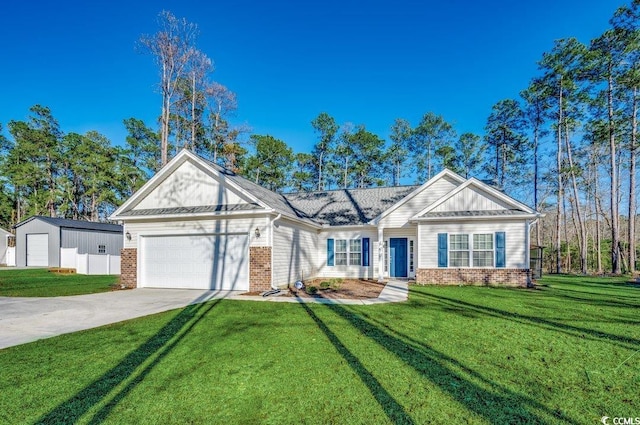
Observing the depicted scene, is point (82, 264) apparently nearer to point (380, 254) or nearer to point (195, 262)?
point (195, 262)

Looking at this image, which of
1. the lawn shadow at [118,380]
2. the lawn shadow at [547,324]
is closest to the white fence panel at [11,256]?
the lawn shadow at [118,380]

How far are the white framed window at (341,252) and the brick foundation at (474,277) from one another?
3806mm

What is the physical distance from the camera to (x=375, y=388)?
368 cm

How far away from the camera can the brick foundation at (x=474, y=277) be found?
12.5m

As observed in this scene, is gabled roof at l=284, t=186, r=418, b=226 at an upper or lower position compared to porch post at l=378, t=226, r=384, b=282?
upper

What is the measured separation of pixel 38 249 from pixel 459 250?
3085 cm

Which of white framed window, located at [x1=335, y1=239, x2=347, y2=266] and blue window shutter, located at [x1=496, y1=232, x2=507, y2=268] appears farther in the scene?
white framed window, located at [x1=335, y1=239, x2=347, y2=266]

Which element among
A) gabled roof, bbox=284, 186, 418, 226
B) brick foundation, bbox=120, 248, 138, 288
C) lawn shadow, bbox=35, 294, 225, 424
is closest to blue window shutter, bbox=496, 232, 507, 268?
gabled roof, bbox=284, 186, 418, 226

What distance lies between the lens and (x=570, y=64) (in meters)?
21.8

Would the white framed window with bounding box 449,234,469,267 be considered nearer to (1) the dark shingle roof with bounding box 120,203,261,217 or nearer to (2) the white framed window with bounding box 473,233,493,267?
(2) the white framed window with bounding box 473,233,493,267

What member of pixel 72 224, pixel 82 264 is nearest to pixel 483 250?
pixel 82 264

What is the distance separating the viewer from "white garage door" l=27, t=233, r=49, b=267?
83.2ft

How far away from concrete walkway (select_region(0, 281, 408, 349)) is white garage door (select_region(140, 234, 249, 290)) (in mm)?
524
